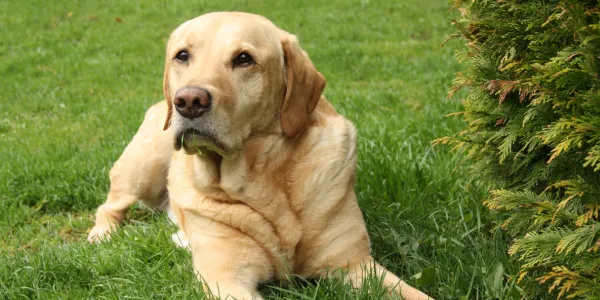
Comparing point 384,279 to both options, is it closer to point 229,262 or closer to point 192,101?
point 229,262

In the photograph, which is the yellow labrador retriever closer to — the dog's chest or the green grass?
the dog's chest

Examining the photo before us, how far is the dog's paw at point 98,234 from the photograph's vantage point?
3752mm

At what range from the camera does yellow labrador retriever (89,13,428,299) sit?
2910 mm

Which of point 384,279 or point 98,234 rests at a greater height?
point 384,279

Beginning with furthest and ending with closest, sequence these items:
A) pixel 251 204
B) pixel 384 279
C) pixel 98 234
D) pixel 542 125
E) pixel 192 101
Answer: pixel 98 234
pixel 251 204
pixel 384 279
pixel 192 101
pixel 542 125

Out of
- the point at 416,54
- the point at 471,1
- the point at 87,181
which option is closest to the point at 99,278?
the point at 87,181

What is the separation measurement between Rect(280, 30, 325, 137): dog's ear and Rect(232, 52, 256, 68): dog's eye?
0.76ft

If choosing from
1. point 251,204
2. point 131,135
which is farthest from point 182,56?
point 131,135

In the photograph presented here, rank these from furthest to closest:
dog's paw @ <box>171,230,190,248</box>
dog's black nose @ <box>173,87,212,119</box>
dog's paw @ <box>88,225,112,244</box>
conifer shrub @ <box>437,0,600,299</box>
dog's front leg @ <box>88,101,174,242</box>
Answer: dog's front leg @ <box>88,101,174,242</box>
dog's paw @ <box>88,225,112,244</box>
dog's paw @ <box>171,230,190,248</box>
dog's black nose @ <box>173,87,212,119</box>
conifer shrub @ <box>437,0,600,299</box>

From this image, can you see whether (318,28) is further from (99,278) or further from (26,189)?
(99,278)

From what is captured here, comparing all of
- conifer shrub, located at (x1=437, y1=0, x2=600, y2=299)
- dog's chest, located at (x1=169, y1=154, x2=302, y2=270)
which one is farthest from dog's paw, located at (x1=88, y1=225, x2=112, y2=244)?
conifer shrub, located at (x1=437, y1=0, x2=600, y2=299)

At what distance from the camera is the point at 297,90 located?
3.11 meters

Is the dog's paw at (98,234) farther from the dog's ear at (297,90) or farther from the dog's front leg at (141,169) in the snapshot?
the dog's ear at (297,90)

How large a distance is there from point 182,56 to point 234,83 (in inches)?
14.4
